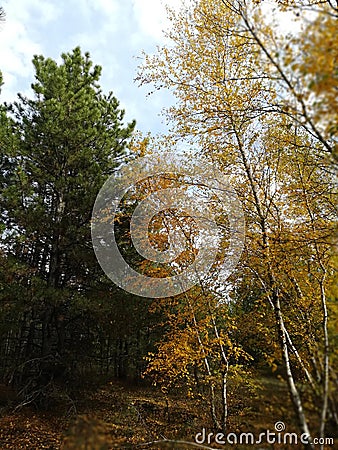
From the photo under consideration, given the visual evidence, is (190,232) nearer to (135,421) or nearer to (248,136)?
(248,136)

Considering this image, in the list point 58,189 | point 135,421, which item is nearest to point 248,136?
point 58,189

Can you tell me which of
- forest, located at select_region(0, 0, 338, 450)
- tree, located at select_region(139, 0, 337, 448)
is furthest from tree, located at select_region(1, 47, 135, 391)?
tree, located at select_region(139, 0, 337, 448)

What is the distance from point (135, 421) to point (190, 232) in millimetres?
4566

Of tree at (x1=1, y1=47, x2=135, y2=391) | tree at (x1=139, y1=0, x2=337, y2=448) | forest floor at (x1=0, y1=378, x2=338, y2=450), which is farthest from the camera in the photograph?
tree at (x1=1, y1=47, x2=135, y2=391)

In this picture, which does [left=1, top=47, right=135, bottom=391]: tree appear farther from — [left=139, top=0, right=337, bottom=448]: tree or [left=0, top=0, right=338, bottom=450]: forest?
[left=139, top=0, right=337, bottom=448]: tree

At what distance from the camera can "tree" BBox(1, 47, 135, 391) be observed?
751cm

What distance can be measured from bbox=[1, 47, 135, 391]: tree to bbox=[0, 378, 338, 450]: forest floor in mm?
944

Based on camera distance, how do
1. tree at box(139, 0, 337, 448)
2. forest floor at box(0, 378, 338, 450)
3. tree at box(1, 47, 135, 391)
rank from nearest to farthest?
forest floor at box(0, 378, 338, 450)
tree at box(139, 0, 337, 448)
tree at box(1, 47, 135, 391)

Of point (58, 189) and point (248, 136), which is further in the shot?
point (58, 189)

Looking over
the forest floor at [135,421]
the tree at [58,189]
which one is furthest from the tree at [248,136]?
the tree at [58,189]

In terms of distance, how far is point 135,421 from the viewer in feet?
26.2

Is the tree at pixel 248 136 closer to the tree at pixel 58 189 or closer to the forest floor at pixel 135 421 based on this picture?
the forest floor at pixel 135 421

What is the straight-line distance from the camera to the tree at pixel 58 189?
7.51 m

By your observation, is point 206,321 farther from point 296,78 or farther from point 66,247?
point 296,78
